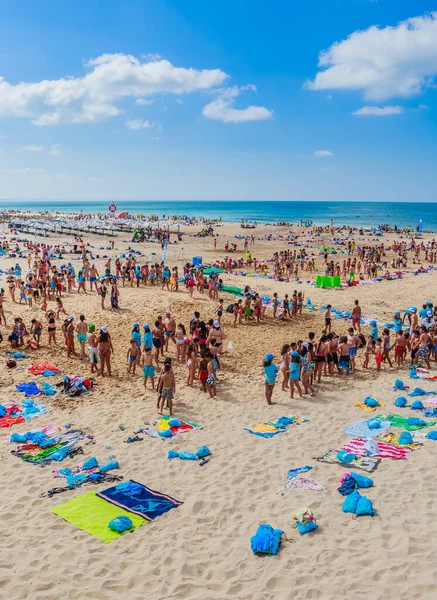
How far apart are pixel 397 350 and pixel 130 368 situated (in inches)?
279

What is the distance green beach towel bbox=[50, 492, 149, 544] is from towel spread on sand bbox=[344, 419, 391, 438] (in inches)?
166

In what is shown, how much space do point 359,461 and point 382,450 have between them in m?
0.59

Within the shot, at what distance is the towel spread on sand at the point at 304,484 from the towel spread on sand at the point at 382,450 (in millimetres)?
1201

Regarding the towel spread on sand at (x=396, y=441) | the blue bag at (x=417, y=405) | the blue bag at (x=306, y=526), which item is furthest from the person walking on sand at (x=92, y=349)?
the blue bag at (x=417, y=405)

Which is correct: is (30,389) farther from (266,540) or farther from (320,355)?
(266,540)

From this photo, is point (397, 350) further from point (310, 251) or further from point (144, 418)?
point (310, 251)

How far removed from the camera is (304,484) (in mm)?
6648

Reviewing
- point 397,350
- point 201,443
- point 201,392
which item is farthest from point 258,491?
point 397,350

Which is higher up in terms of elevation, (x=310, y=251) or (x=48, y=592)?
(x=310, y=251)

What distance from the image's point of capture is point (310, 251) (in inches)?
1553

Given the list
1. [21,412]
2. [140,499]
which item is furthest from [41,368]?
[140,499]

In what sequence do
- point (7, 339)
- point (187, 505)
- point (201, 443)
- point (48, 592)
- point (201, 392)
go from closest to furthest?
point (48, 592) < point (187, 505) < point (201, 443) < point (201, 392) < point (7, 339)

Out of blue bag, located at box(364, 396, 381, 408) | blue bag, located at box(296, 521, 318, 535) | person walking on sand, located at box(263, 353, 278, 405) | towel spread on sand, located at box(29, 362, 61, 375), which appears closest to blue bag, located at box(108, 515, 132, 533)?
blue bag, located at box(296, 521, 318, 535)

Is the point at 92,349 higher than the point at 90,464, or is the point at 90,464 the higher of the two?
the point at 92,349
